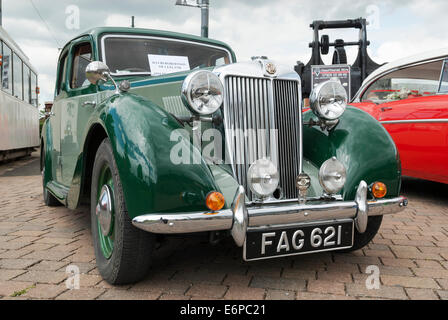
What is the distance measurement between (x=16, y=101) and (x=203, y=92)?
369 inches

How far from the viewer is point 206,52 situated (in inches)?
150

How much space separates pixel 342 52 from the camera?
38.2 feet

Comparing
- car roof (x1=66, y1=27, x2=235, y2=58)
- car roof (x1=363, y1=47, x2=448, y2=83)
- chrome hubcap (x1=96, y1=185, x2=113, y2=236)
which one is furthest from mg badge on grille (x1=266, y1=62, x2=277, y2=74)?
car roof (x1=363, y1=47, x2=448, y2=83)

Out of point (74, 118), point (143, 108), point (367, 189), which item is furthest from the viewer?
point (74, 118)

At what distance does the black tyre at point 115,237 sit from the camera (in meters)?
2.15

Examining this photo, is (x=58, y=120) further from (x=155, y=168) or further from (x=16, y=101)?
(x=16, y=101)

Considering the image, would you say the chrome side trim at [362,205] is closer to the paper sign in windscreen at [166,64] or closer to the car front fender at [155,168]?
the car front fender at [155,168]

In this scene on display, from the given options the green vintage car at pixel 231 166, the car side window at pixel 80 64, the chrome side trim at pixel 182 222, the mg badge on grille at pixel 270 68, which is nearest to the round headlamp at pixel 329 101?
the green vintage car at pixel 231 166

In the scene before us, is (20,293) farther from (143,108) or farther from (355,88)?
(355,88)

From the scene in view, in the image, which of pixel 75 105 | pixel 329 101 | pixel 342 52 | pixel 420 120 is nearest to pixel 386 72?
pixel 420 120

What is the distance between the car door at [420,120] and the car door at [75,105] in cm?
336

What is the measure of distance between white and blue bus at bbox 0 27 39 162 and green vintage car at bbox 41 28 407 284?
22.9 feet

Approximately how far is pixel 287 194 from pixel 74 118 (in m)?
2.02
